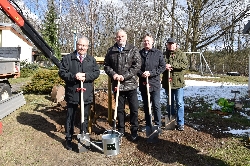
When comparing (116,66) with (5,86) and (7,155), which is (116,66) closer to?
(7,155)

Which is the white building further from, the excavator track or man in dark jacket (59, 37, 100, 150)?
man in dark jacket (59, 37, 100, 150)

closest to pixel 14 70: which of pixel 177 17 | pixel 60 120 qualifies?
pixel 60 120

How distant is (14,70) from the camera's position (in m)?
8.84

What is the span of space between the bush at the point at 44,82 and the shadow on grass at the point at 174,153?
615 cm

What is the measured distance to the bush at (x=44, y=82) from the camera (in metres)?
10.3

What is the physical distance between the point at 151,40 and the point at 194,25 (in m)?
20.1

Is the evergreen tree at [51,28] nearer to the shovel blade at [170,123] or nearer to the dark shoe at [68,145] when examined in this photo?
the shovel blade at [170,123]

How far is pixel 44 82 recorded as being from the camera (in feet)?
34.0

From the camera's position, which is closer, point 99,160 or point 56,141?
point 99,160

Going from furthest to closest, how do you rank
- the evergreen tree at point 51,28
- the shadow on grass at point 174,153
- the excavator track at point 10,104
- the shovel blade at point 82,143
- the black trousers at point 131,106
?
the evergreen tree at point 51,28 < the excavator track at point 10,104 < the black trousers at point 131,106 < the shovel blade at point 82,143 < the shadow on grass at point 174,153

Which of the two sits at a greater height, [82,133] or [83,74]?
[83,74]

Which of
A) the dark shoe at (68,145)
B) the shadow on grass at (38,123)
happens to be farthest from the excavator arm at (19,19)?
the dark shoe at (68,145)

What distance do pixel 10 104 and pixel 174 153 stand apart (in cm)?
499

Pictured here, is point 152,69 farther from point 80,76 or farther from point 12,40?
point 12,40
